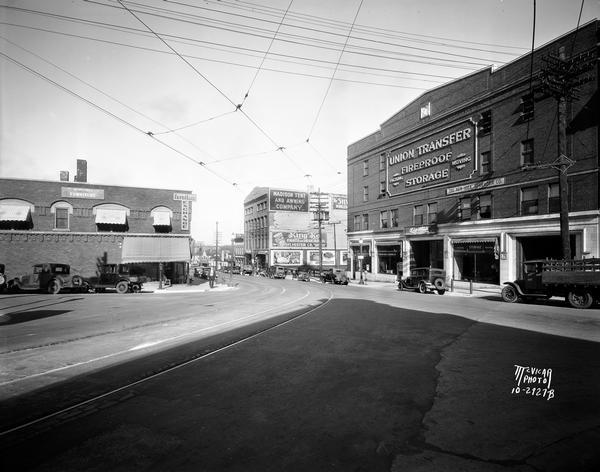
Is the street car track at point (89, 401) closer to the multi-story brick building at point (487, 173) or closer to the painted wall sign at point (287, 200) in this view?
the multi-story brick building at point (487, 173)

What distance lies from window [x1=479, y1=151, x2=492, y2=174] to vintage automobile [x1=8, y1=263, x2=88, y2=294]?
31.1 meters

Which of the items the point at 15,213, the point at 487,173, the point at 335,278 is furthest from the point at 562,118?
the point at 15,213

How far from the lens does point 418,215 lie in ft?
108

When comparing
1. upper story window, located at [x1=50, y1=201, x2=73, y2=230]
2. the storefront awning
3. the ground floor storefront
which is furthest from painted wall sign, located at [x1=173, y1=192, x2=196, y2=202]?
the ground floor storefront

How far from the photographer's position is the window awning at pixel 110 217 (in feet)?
97.4

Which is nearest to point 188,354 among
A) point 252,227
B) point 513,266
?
point 513,266

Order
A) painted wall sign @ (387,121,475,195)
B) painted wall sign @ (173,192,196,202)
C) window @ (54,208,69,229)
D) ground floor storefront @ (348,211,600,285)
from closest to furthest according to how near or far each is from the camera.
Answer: ground floor storefront @ (348,211,600,285) → painted wall sign @ (387,121,475,195) → window @ (54,208,69,229) → painted wall sign @ (173,192,196,202)

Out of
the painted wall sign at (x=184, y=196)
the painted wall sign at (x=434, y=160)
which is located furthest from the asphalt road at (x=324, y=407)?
the painted wall sign at (x=184, y=196)

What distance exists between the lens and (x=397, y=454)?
3643mm

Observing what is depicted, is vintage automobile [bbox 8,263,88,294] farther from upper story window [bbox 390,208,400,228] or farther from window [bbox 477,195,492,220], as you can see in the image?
window [bbox 477,195,492,220]

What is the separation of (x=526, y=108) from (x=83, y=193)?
35.8m

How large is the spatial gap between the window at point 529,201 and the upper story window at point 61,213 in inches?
1411

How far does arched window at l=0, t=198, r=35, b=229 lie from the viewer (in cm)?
2683

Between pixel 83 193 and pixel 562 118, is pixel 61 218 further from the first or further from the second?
pixel 562 118
